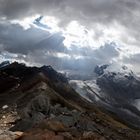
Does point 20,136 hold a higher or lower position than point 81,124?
lower

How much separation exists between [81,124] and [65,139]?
44.4 meters

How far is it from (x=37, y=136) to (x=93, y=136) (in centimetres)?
1029

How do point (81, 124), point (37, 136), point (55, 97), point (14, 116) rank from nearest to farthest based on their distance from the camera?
point (37, 136)
point (81, 124)
point (14, 116)
point (55, 97)

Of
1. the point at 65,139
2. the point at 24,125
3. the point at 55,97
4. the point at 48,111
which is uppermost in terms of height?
the point at 55,97

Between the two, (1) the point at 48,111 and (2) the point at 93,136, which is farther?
(1) the point at 48,111

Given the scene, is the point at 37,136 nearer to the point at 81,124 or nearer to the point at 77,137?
the point at 77,137

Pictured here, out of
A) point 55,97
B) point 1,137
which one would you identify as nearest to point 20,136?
point 1,137

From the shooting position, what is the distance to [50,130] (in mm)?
62000

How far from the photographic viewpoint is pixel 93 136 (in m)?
63.4

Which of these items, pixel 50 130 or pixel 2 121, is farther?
pixel 2 121

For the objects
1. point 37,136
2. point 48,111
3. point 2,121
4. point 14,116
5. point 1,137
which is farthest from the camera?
point 48,111

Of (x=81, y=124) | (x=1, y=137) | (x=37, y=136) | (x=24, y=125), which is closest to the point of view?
(x=37, y=136)

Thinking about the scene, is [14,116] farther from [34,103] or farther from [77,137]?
[77,137]

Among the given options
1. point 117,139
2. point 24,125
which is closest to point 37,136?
point 24,125
